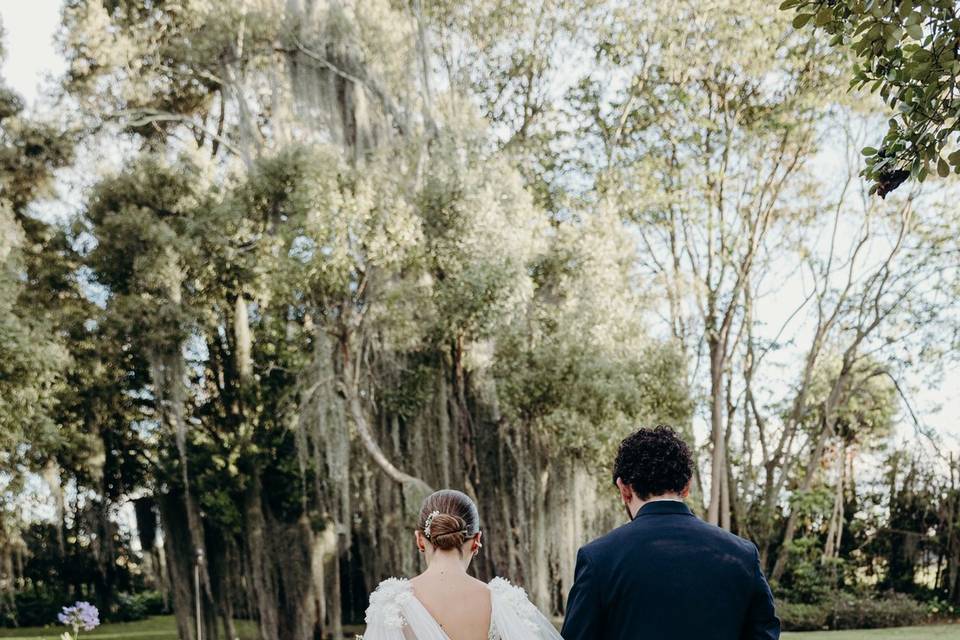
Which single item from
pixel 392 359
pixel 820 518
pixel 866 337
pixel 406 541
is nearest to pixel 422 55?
pixel 392 359

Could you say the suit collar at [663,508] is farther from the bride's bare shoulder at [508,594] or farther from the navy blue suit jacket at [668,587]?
the bride's bare shoulder at [508,594]

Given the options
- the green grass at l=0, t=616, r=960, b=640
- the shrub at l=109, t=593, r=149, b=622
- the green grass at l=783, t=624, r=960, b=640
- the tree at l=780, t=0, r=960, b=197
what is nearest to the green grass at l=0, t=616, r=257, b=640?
the green grass at l=0, t=616, r=960, b=640

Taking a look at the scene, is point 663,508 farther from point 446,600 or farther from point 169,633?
point 169,633

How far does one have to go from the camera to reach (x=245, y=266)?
16.0 m

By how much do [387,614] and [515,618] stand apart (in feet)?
1.37

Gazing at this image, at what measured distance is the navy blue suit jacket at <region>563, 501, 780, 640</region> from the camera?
8.20 feet

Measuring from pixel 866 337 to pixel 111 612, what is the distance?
15422 millimetres

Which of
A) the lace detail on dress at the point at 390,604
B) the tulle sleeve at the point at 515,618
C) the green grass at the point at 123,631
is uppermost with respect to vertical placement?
the lace detail on dress at the point at 390,604

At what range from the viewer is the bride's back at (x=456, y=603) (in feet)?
10.4

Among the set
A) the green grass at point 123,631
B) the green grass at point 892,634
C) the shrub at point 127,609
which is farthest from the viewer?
the shrub at point 127,609

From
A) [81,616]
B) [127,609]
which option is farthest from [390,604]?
[127,609]

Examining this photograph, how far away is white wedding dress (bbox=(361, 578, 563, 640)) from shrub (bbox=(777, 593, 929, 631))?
49.1 feet

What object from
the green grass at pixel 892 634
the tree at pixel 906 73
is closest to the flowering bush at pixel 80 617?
the tree at pixel 906 73

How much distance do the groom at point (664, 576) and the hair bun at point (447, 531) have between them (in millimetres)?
640
